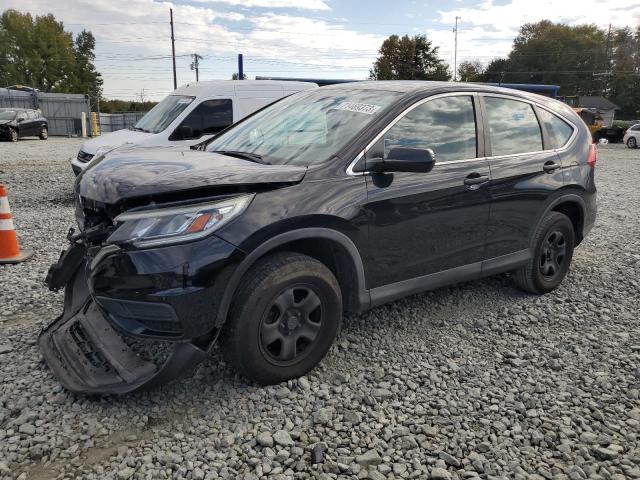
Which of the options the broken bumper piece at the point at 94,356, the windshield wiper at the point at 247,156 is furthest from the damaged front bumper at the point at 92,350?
the windshield wiper at the point at 247,156

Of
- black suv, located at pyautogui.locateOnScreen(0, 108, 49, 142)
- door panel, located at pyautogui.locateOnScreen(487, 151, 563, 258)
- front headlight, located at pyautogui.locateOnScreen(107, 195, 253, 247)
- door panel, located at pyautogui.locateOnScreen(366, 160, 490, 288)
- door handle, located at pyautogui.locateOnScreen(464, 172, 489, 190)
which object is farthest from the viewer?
black suv, located at pyautogui.locateOnScreen(0, 108, 49, 142)

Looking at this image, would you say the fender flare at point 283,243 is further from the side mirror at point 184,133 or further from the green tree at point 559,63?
the green tree at point 559,63

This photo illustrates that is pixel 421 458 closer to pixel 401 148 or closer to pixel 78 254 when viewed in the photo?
pixel 401 148

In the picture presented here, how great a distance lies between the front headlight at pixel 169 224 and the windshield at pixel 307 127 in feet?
2.49

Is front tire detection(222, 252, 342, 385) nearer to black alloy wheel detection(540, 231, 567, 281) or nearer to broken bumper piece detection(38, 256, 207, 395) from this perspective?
broken bumper piece detection(38, 256, 207, 395)

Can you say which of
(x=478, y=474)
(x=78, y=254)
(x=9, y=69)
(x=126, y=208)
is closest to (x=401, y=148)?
(x=126, y=208)

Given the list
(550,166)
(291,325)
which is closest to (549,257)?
(550,166)

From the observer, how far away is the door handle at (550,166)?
172 inches

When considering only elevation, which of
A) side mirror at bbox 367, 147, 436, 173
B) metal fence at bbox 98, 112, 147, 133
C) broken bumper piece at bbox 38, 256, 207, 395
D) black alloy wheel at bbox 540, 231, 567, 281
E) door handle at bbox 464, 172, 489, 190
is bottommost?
broken bumper piece at bbox 38, 256, 207, 395

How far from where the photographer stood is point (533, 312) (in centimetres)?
437

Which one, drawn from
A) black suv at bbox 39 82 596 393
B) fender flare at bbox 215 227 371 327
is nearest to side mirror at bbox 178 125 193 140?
black suv at bbox 39 82 596 393

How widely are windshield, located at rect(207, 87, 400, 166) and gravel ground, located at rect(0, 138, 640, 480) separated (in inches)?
54.3

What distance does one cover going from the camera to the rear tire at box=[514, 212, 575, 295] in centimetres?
450

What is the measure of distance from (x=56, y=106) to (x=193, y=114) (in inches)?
1151
